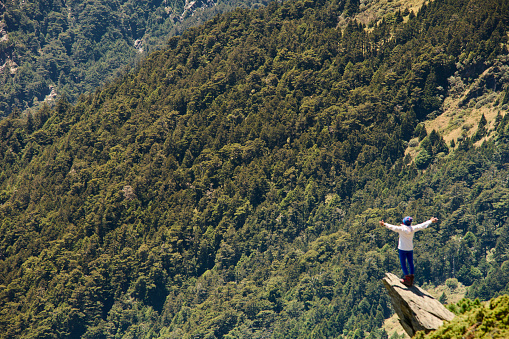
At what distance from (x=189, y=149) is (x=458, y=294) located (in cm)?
7943

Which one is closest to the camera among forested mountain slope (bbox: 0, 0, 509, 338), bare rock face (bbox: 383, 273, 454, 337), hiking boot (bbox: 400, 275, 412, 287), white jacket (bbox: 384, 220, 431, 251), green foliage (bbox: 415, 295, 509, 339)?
green foliage (bbox: 415, 295, 509, 339)

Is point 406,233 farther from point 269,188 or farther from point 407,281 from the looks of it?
point 269,188

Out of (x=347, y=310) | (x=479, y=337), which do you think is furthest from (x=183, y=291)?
(x=479, y=337)

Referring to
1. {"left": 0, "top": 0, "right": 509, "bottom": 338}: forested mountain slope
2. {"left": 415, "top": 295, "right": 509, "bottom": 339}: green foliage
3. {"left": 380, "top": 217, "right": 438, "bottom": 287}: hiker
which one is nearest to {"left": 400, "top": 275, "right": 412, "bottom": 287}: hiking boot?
{"left": 380, "top": 217, "right": 438, "bottom": 287}: hiker

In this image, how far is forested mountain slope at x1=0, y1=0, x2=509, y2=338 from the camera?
11438 centimetres

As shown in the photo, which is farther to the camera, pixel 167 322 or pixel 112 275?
pixel 112 275

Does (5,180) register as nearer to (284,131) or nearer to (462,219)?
(284,131)

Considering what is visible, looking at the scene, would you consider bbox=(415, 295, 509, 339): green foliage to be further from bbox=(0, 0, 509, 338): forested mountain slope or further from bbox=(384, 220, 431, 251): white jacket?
bbox=(0, 0, 509, 338): forested mountain slope

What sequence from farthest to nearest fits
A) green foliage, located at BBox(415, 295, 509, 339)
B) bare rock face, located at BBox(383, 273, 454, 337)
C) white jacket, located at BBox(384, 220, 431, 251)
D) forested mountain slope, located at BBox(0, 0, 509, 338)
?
1. forested mountain slope, located at BBox(0, 0, 509, 338)
2. white jacket, located at BBox(384, 220, 431, 251)
3. bare rock face, located at BBox(383, 273, 454, 337)
4. green foliage, located at BBox(415, 295, 509, 339)

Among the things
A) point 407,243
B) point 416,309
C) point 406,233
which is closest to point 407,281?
point 416,309

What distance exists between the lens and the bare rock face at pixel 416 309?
22.9m

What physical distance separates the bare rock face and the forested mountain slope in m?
77.2

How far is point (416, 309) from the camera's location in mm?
23391

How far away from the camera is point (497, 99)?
120062 millimetres
